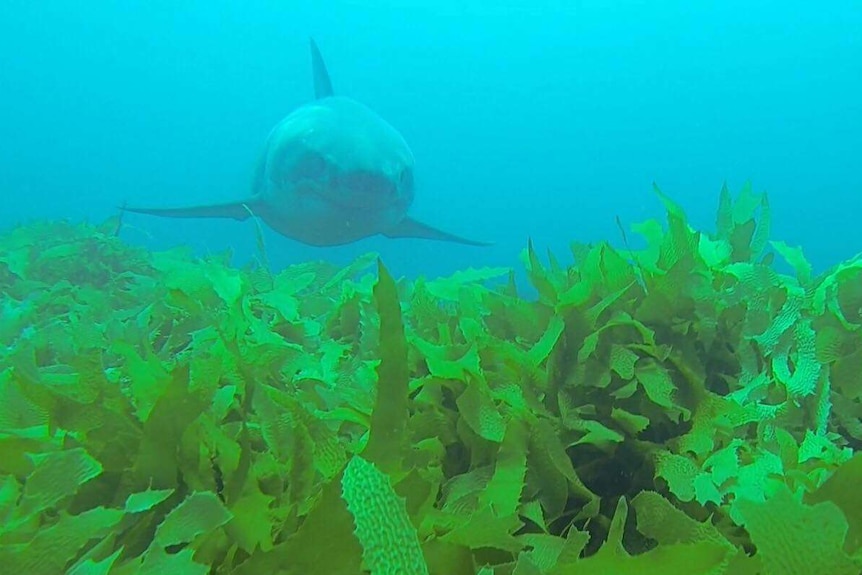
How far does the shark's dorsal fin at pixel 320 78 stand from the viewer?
23.1 ft

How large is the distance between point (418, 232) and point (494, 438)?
602 cm

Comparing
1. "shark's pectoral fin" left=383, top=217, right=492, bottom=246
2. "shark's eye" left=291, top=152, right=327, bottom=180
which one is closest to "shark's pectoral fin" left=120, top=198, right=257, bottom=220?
"shark's eye" left=291, top=152, right=327, bottom=180

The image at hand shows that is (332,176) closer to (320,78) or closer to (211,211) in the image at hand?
(211,211)

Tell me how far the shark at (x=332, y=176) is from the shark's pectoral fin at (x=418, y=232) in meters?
0.50

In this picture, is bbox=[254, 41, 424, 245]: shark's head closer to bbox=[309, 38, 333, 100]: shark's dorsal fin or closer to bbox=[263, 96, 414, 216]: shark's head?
bbox=[263, 96, 414, 216]: shark's head

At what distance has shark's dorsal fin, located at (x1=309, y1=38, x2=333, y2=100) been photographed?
704 centimetres

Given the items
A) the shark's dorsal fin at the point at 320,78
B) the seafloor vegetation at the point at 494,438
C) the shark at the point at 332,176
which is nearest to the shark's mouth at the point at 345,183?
the shark at the point at 332,176

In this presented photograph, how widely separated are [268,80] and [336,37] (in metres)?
15.5

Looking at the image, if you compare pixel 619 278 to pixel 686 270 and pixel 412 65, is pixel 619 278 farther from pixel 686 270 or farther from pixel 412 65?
pixel 412 65

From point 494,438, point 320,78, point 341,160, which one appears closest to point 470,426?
point 494,438

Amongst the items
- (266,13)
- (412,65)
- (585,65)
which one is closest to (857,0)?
(585,65)

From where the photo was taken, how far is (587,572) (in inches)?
31.4

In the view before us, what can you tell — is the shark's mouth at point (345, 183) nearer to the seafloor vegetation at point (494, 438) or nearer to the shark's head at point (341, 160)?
the shark's head at point (341, 160)

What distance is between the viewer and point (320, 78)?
7.18 m
